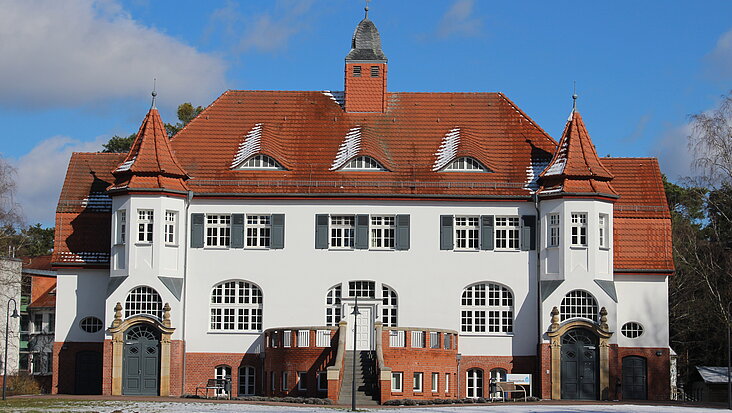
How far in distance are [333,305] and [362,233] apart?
111 inches

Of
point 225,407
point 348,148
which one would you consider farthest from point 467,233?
point 225,407

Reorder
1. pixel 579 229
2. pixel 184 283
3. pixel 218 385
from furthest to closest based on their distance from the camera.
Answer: pixel 184 283
pixel 579 229
pixel 218 385

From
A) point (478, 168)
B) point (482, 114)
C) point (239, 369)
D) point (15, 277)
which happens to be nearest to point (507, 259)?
point (478, 168)

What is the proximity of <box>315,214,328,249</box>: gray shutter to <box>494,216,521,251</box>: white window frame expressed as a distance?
6216 millimetres

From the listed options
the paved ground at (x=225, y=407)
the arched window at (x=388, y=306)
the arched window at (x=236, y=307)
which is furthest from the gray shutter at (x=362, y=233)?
the paved ground at (x=225, y=407)

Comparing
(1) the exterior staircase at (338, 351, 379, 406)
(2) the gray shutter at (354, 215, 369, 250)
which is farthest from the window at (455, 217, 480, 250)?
(1) the exterior staircase at (338, 351, 379, 406)

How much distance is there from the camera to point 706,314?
60.2 meters

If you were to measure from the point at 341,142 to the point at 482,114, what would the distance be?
19.2ft

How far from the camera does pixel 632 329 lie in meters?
47.7

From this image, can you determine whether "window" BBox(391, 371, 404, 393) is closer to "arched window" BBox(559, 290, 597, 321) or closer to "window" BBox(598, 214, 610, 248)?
"arched window" BBox(559, 290, 597, 321)

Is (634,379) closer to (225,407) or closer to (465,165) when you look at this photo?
(465,165)

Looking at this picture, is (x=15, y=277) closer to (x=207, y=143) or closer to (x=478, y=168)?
(x=207, y=143)

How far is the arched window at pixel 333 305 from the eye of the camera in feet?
155

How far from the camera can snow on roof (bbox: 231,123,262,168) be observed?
48750 millimetres
